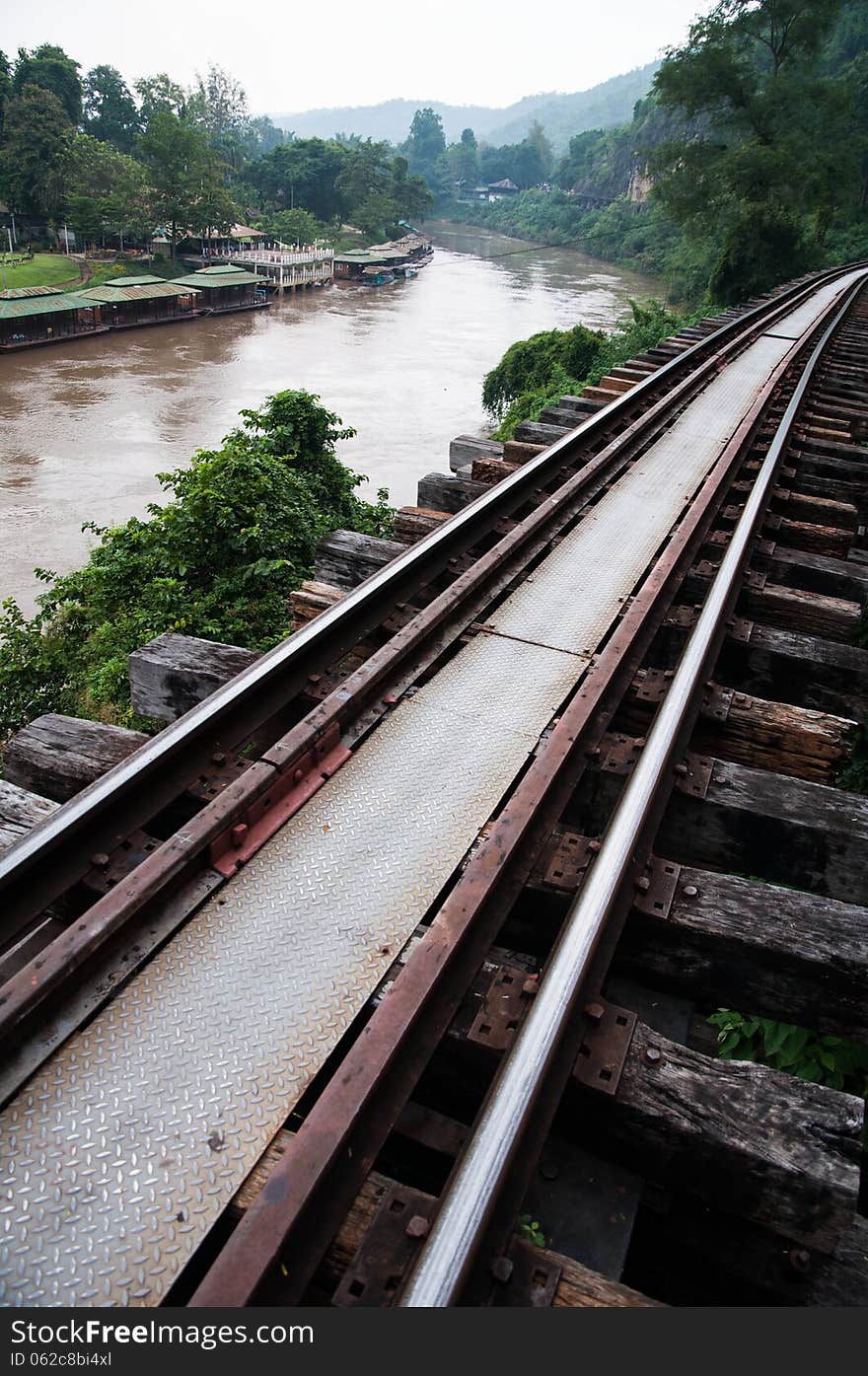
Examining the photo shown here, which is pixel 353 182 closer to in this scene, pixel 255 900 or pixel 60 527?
pixel 60 527

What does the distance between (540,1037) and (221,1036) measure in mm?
792

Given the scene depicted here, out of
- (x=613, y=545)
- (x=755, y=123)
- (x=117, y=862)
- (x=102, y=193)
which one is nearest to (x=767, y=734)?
(x=613, y=545)

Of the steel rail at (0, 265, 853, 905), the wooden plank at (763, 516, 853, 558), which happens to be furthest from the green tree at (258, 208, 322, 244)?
the steel rail at (0, 265, 853, 905)

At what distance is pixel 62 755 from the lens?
2.59 m

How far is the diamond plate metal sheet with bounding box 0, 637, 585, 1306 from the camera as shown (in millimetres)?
1662

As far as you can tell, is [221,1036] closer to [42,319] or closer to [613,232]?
[42,319]

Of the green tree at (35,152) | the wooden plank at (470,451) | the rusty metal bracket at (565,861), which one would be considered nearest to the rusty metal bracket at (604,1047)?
the rusty metal bracket at (565,861)

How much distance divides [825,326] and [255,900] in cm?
1350

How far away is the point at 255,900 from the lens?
7.86 ft

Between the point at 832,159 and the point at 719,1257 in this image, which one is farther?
the point at 832,159

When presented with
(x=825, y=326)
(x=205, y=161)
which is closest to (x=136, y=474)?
(x=825, y=326)

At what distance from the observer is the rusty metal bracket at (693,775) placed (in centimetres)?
269

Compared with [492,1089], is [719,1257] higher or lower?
lower

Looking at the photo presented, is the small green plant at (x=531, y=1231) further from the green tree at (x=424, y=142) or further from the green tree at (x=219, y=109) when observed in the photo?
the green tree at (x=424, y=142)
